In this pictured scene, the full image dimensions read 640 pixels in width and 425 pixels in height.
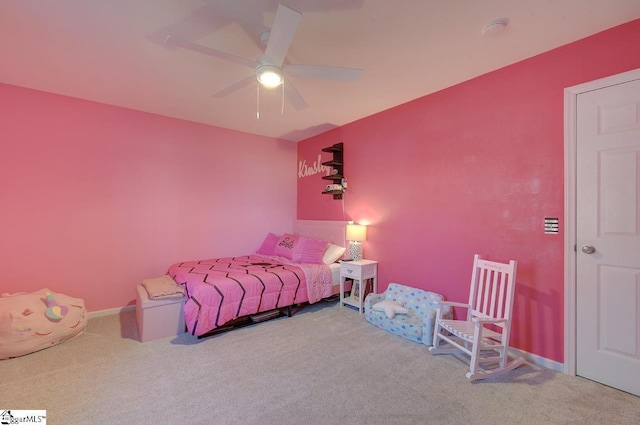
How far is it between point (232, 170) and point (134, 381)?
316 cm

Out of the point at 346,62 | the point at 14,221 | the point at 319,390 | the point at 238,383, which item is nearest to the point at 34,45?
the point at 14,221

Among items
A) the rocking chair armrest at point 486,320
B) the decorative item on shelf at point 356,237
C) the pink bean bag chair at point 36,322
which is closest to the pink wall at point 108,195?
the pink bean bag chair at point 36,322

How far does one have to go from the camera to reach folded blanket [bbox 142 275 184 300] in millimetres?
2771

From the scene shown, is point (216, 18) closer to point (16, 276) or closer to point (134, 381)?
point (134, 381)

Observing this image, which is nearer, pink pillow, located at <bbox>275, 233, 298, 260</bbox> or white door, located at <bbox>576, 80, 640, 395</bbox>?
white door, located at <bbox>576, 80, 640, 395</bbox>

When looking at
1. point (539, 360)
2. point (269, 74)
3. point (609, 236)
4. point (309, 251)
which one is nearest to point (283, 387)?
point (309, 251)

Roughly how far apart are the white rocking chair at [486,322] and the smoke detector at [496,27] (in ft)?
5.81

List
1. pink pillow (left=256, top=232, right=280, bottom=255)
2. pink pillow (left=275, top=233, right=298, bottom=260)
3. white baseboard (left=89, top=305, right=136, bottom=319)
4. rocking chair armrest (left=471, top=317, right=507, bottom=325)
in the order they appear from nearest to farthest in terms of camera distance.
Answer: rocking chair armrest (left=471, top=317, right=507, bottom=325), white baseboard (left=89, top=305, right=136, bottom=319), pink pillow (left=275, top=233, right=298, bottom=260), pink pillow (left=256, top=232, right=280, bottom=255)

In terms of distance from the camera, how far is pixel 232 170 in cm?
451

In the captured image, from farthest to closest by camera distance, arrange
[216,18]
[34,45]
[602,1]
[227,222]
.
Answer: [227,222], [34,45], [216,18], [602,1]

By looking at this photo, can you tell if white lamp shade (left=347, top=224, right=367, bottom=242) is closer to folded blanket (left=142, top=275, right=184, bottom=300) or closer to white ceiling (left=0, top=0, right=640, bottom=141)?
white ceiling (left=0, top=0, right=640, bottom=141)

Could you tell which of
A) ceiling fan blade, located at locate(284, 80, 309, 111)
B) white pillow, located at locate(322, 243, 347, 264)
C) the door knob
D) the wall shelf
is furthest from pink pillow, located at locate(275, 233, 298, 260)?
the door knob

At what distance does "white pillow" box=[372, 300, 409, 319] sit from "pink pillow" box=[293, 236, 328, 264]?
1.08 meters

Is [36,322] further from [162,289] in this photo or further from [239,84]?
[239,84]
